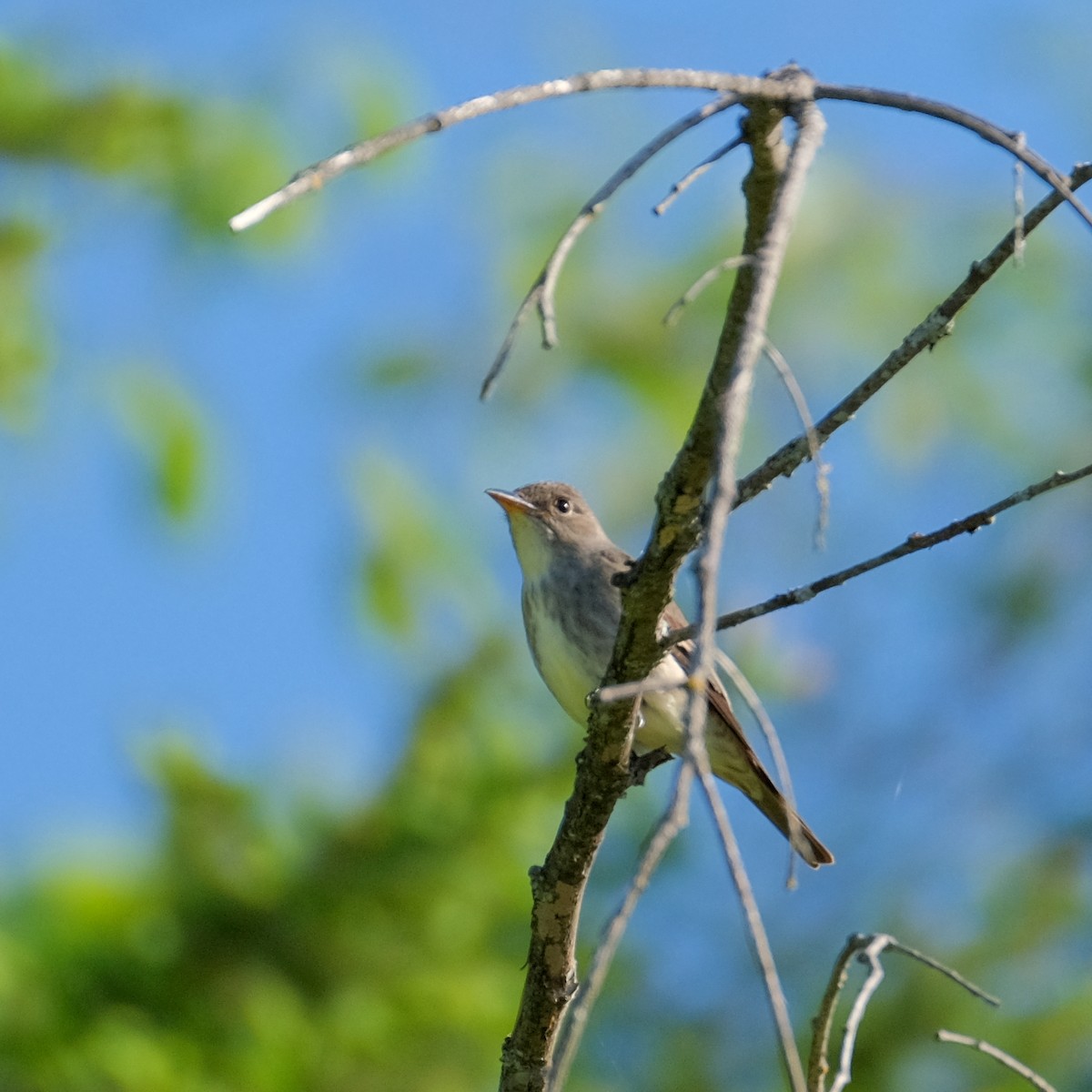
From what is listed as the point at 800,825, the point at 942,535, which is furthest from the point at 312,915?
the point at 942,535

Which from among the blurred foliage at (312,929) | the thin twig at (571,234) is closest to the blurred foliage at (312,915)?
the blurred foliage at (312,929)

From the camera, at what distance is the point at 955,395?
916 cm

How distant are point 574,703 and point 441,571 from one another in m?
1.85

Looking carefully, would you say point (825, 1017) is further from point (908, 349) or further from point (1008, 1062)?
point (908, 349)

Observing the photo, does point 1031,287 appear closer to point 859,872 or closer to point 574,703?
point 859,872

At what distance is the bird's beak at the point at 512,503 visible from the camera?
5461 mm

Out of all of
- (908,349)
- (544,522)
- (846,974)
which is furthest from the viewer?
(544,522)

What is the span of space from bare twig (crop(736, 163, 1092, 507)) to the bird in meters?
1.93

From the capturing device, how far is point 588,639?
4848 millimetres

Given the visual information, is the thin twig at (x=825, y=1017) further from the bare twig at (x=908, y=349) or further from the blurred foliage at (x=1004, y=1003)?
the blurred foliage at (x=1004, y=1003)

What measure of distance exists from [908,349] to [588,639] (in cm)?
254

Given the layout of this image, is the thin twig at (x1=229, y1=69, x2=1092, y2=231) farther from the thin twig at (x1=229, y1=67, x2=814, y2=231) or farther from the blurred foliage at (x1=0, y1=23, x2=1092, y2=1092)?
the blurred foliage at (x1=0, y1=23, x2=1092, y2=1092)

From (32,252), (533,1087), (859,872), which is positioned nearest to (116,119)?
(32,252)

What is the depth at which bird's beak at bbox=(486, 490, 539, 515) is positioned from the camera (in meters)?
5.46
